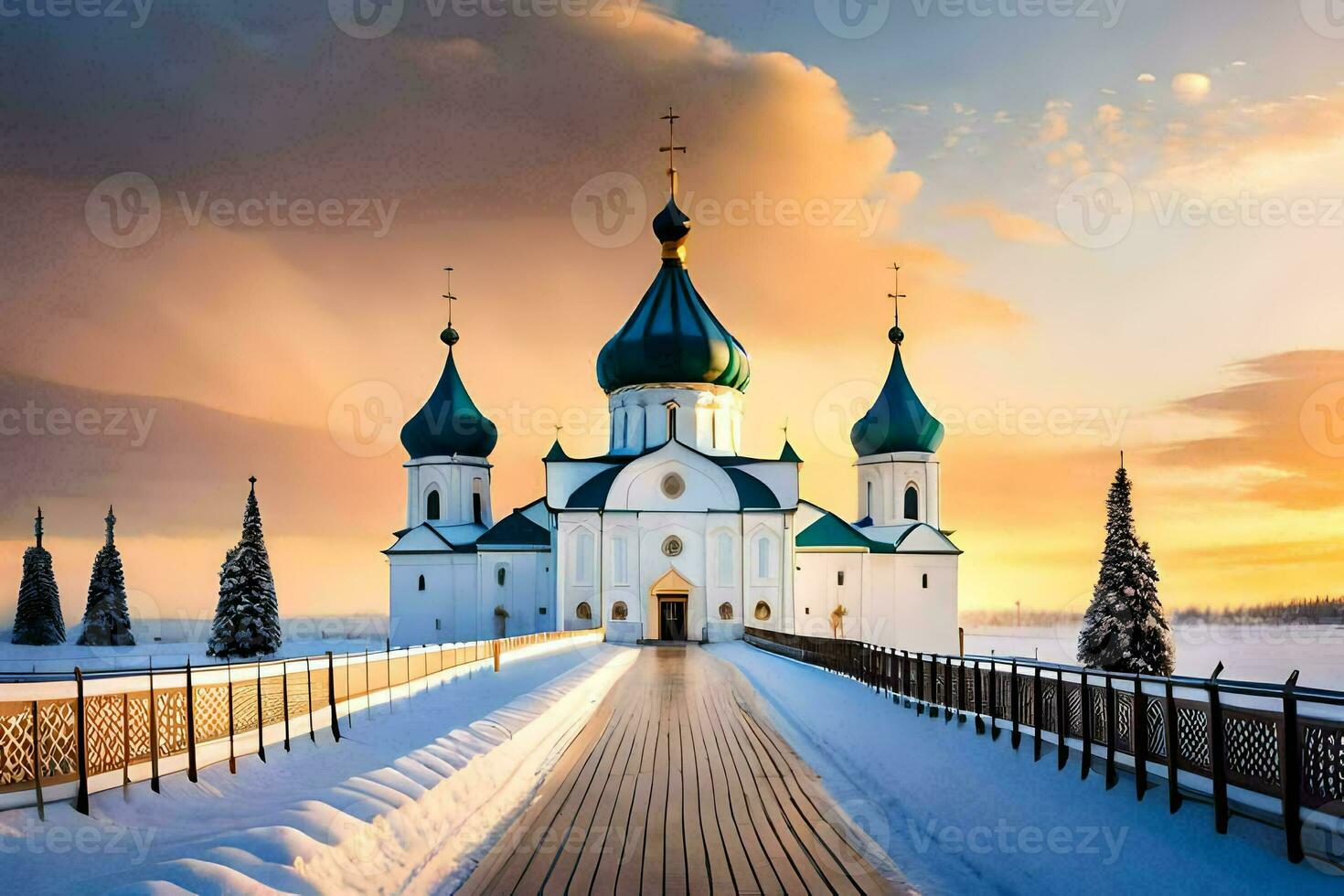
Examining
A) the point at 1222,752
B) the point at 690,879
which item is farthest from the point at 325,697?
the point at 1222,752

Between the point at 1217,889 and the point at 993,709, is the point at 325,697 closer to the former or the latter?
the point at 993,709

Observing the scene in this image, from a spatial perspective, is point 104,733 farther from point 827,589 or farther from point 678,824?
point 827,589

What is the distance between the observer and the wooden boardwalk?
8.66 meters

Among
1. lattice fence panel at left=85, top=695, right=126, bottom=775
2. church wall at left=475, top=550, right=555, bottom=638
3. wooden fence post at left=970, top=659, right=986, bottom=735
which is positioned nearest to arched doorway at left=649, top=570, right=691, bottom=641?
church wall at left=475, top=550, right=555, bottom=638

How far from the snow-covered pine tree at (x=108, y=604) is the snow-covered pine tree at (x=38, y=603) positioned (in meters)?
1.39

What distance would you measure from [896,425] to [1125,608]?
25266 mm

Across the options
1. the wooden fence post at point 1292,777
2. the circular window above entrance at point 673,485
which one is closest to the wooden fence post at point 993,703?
the wooden fence post at point 1292,777

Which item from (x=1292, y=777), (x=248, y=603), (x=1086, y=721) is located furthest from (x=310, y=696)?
(x=248, y=603)

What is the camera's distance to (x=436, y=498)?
63.0 meters

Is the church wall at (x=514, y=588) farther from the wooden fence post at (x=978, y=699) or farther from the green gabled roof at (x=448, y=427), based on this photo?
the wooden fence post at (x=978, y=699)

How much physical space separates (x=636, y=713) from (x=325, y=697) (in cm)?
569

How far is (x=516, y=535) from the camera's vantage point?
2266 inches

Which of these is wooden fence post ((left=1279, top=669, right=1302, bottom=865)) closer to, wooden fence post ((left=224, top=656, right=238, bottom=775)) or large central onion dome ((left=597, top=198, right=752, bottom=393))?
wooden fence post ((left=224, top=656, right=238, bottom=775))

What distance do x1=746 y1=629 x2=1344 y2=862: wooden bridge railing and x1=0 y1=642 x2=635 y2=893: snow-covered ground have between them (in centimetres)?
526
